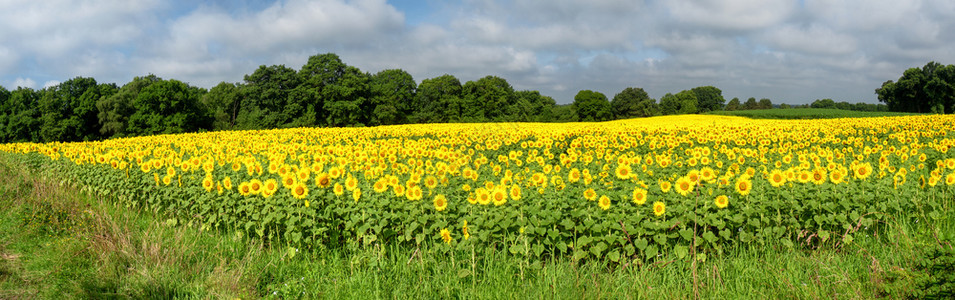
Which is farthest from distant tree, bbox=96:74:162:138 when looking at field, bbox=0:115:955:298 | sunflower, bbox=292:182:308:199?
sunflower, bbox=292:182:308:199

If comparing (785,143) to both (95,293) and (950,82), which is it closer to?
(95,293)

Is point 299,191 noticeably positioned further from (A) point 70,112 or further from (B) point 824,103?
(B) point 824,103

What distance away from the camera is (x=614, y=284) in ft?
14.1

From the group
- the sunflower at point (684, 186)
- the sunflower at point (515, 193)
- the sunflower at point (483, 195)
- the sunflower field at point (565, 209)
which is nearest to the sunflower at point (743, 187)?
the sunflower field at point (565, 209)

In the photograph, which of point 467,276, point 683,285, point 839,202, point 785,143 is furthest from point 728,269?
point 785,143

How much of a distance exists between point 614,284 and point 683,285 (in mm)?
641

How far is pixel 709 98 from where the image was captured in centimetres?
12500

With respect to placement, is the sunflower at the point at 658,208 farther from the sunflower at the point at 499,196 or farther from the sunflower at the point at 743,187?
the sunflower at the point at 499,196

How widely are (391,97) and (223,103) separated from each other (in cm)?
2818

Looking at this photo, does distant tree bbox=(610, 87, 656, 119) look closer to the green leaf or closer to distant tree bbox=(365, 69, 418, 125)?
distant tree bbox=(365, 69, 418, 125)

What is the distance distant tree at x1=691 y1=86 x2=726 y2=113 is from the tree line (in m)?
73.5

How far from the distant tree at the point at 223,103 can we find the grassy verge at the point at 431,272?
53.4 metres

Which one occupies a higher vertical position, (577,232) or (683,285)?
(577,232)

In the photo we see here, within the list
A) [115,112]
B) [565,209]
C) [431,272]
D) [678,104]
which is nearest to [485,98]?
[115,112]
